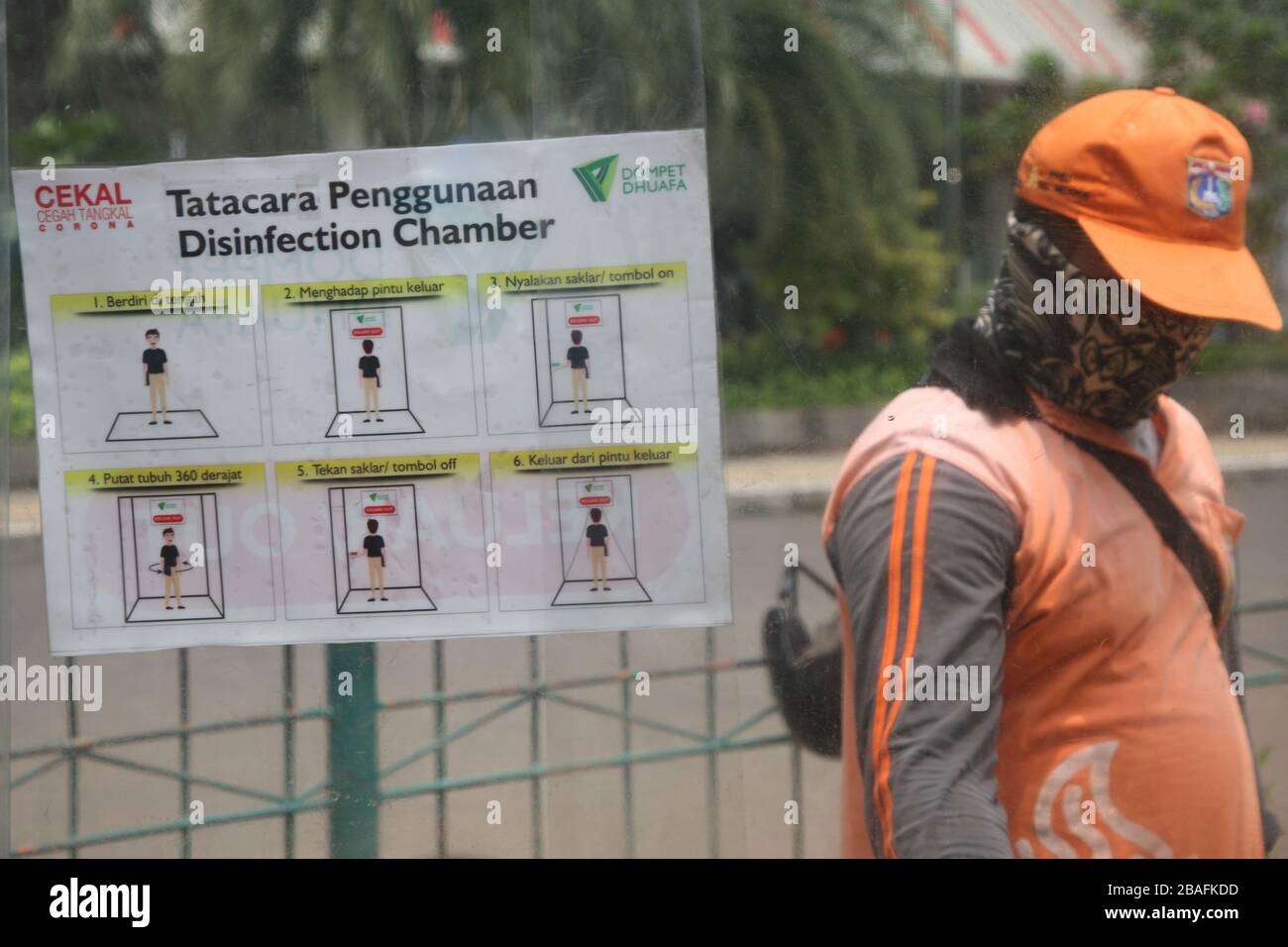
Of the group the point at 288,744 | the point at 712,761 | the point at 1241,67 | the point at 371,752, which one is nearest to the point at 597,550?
the point at 712,761

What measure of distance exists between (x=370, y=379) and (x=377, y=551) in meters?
0.34

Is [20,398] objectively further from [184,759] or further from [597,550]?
[597,550]

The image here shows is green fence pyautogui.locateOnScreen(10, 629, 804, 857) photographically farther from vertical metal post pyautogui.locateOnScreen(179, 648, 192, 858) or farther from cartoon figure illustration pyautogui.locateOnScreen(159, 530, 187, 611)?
cartoon figure illustration pyautogui.locateOnScreen(159, 530, 187, 611)

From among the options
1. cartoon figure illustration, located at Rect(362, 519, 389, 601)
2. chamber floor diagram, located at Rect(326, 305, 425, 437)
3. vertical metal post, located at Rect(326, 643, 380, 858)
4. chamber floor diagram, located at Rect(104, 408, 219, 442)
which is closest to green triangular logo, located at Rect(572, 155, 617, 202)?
chamber floor diagram, located at Rect(326, 305, 425, 437)

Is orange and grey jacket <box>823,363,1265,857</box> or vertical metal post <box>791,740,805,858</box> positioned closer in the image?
orange and grey jacket <box>823,363,1265,857</box>

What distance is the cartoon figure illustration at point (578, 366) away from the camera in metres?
2.48

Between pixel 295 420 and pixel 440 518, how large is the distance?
349 mm

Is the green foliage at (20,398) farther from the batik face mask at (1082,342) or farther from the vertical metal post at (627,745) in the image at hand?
the batik face mask at (1082,342)

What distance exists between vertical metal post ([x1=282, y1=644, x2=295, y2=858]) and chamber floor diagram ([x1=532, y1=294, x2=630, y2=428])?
2.42ft

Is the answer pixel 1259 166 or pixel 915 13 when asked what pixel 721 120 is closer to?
pixel 915 13

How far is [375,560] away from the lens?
2.54m

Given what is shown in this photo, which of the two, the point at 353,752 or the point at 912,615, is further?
the point at 353,752

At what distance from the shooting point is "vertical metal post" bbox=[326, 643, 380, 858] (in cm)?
260
